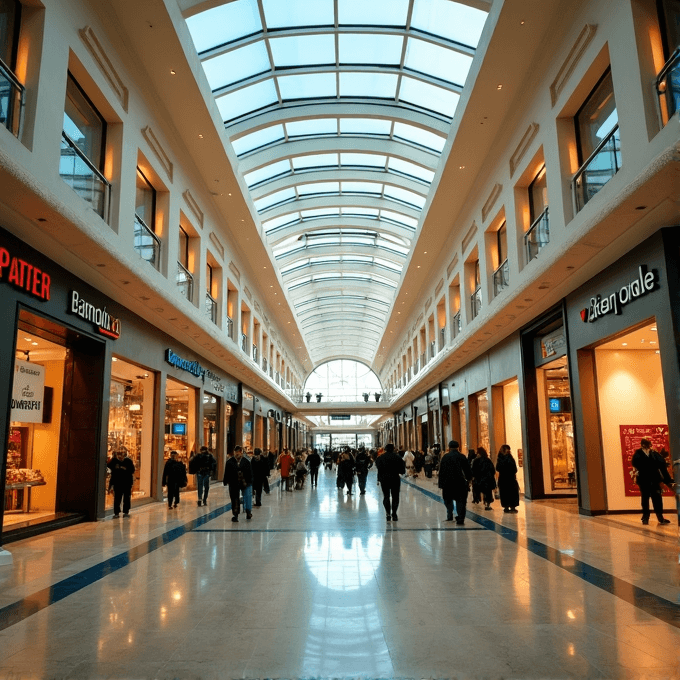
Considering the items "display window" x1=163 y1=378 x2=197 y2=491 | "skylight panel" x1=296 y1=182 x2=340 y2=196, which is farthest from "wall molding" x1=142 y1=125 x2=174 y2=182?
"skylight panel" x1=296 y1=182 x2=340 y2=196

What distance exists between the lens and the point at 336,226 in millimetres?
23891

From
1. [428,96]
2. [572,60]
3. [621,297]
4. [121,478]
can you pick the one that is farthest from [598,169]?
[121,478]

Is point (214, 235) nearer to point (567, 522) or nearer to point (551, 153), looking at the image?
point (551, 153)

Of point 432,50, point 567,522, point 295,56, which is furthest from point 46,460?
point 432,50

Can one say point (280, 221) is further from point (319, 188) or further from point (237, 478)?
point (237, 478)

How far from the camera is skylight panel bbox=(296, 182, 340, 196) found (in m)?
21.0

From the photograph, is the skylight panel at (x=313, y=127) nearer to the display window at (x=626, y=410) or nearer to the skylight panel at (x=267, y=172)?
the skylight panel at (x=267, y=172)

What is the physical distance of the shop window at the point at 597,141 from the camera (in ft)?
27.8

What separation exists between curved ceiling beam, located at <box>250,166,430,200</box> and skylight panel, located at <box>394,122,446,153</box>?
216 cm

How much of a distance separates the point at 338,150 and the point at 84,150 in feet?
29.5

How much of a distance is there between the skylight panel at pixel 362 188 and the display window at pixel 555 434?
1044 centimetres

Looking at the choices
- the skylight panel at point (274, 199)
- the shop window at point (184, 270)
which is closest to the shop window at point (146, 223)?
the shop window at point (184, 270)

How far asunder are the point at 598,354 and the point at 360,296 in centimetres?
2753

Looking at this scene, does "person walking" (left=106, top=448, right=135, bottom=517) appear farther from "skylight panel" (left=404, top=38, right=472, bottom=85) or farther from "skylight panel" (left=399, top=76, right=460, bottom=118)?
"skylight panel" (left=399, top=76, right=460, bottom=118)
